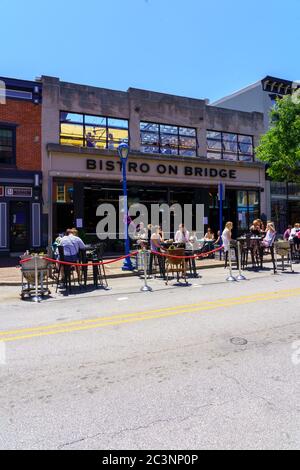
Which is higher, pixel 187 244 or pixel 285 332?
pixel 187 244

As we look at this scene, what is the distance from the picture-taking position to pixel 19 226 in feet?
58.5

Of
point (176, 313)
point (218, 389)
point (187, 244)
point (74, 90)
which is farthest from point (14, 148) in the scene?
point (218, 389)

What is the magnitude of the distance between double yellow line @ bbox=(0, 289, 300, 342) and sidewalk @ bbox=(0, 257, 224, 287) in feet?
15.4

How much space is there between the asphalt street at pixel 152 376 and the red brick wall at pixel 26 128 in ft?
37.1

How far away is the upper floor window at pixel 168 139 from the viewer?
832 inches

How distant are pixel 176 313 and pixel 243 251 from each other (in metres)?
7.70

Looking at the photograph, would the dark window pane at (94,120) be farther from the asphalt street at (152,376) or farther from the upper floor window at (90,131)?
the asphalt street at (152,376)

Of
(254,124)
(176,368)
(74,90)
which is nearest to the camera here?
(176,368)

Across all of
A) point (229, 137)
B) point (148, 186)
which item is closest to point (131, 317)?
point (148, 186)

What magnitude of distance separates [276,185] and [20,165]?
16715 mm

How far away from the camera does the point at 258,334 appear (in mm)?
5820

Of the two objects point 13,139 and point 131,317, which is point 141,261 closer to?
point 131,317

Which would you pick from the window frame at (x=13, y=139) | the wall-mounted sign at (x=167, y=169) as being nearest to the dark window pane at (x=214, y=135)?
the wall-mounted sign at (x=167, y=169)
